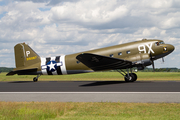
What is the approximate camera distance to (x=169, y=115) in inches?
306

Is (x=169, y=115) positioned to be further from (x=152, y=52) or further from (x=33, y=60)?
(x=33, y=60)

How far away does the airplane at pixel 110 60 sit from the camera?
2195cm

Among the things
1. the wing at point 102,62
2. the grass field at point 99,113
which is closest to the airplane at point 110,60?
the wing at point 102,62

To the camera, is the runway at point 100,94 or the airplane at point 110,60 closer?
the runway at point 100,94

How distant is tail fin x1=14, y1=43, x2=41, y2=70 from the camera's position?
2883cm

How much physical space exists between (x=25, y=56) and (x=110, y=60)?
14.2m

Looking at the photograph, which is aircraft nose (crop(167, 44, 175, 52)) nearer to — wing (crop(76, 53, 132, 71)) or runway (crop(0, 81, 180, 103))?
wing (crop(76, 53, 132, 71))

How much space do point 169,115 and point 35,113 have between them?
18.2ft

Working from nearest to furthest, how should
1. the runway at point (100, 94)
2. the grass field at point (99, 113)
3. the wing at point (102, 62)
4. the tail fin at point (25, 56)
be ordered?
the grass field at point (99, 113), the runway at point (100, 94), the wing at point (102, 62), the tail fin at point (25, 56)

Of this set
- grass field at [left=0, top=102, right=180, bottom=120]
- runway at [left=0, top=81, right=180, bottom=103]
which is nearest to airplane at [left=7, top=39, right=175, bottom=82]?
runway at [left=0, top=81, right=180, bottom=103]

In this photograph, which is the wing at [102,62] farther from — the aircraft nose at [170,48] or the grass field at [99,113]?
the grass field at [99,113]

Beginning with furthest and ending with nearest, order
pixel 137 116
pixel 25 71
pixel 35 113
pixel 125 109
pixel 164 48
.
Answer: pixel 25 71
pixel 164 48
pixel 125 109
pixel 35 113
pixel 137 116

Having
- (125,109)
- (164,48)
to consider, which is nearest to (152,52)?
(164,48)

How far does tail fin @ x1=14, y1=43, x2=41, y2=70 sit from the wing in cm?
959
